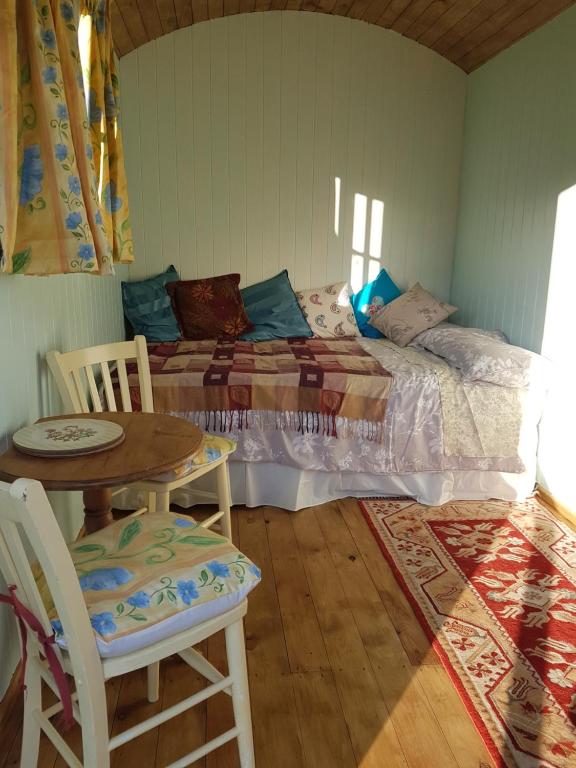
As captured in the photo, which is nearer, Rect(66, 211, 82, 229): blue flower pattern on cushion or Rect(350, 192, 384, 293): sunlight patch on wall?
Rect(66, 211, 82, 229): blue flower pattern on cushion

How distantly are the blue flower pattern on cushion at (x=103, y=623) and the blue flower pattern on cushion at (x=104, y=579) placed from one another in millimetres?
76

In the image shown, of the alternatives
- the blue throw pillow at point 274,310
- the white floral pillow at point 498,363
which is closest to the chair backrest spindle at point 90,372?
the blue throw pillow at point 274,310

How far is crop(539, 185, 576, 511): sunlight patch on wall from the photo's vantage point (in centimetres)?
288

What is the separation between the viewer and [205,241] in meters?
3.96

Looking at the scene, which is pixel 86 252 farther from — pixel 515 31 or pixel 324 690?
pixel 515 31

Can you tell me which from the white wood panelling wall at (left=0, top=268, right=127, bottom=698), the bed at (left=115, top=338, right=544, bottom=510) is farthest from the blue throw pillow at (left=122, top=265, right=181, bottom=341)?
the white wood panelling wall at (left=0, top=268, right=127, bottom=698)

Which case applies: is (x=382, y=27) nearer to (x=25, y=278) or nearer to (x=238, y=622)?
(x=25, y=278)

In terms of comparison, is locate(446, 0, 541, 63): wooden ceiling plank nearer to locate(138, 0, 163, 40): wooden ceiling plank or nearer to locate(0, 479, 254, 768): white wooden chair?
locate(138, 0, 163, 40): wooden ceiling plank

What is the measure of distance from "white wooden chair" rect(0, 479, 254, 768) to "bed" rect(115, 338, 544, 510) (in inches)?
58.4

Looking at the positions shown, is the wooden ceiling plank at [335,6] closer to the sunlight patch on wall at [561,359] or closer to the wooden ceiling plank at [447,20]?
the wooden ceiling plank at [447,20]

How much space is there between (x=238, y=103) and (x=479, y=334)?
6.70 ft

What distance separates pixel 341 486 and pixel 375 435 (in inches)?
12.4

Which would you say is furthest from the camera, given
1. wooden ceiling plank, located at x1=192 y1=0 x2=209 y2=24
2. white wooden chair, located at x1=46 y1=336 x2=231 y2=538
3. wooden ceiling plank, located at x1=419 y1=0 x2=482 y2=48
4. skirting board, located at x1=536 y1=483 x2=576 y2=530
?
wooden ceiling plank, located at x1=192 y1=0 x2=209 y2=24

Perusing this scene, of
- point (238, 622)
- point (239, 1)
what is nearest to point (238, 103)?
point (239, 1)
